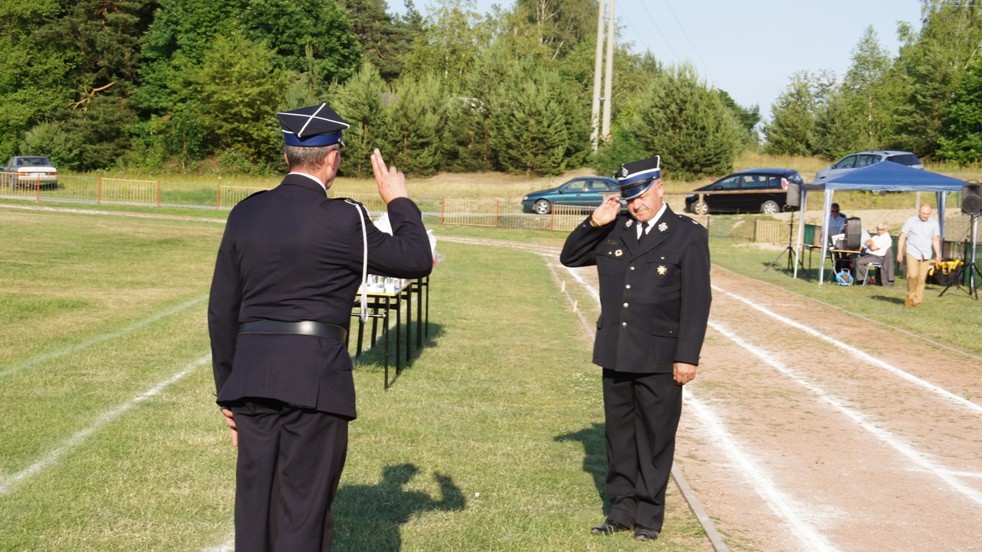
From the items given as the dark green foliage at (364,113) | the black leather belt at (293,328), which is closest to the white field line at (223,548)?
the black leather belt at (293,328)

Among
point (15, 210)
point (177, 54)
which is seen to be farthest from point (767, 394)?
point (177, 54)

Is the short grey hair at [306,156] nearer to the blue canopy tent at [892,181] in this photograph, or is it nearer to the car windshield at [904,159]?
the blue canopy tent at [892,181]

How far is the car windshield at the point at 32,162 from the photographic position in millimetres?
51438

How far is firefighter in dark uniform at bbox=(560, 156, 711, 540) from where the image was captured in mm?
6312

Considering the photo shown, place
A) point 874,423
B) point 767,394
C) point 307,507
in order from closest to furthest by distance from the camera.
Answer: point 307,507
point 874,423
point 767,394

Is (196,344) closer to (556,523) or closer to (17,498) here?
(17,498)

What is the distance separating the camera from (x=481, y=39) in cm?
9788

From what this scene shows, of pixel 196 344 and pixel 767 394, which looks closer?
pixel 767 394

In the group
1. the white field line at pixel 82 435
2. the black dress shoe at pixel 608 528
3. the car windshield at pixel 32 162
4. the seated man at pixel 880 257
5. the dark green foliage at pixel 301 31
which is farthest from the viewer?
the dark green foliage at pixel 301 31

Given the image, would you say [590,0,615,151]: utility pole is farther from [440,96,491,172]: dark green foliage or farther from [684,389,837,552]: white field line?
[684,389,837,552]: white field line

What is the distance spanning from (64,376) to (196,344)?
246 cm

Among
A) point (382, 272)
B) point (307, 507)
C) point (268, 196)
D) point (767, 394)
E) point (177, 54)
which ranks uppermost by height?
point (177, 54)

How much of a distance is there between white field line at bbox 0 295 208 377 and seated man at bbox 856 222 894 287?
623 inches

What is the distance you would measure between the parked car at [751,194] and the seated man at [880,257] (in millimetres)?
18940
